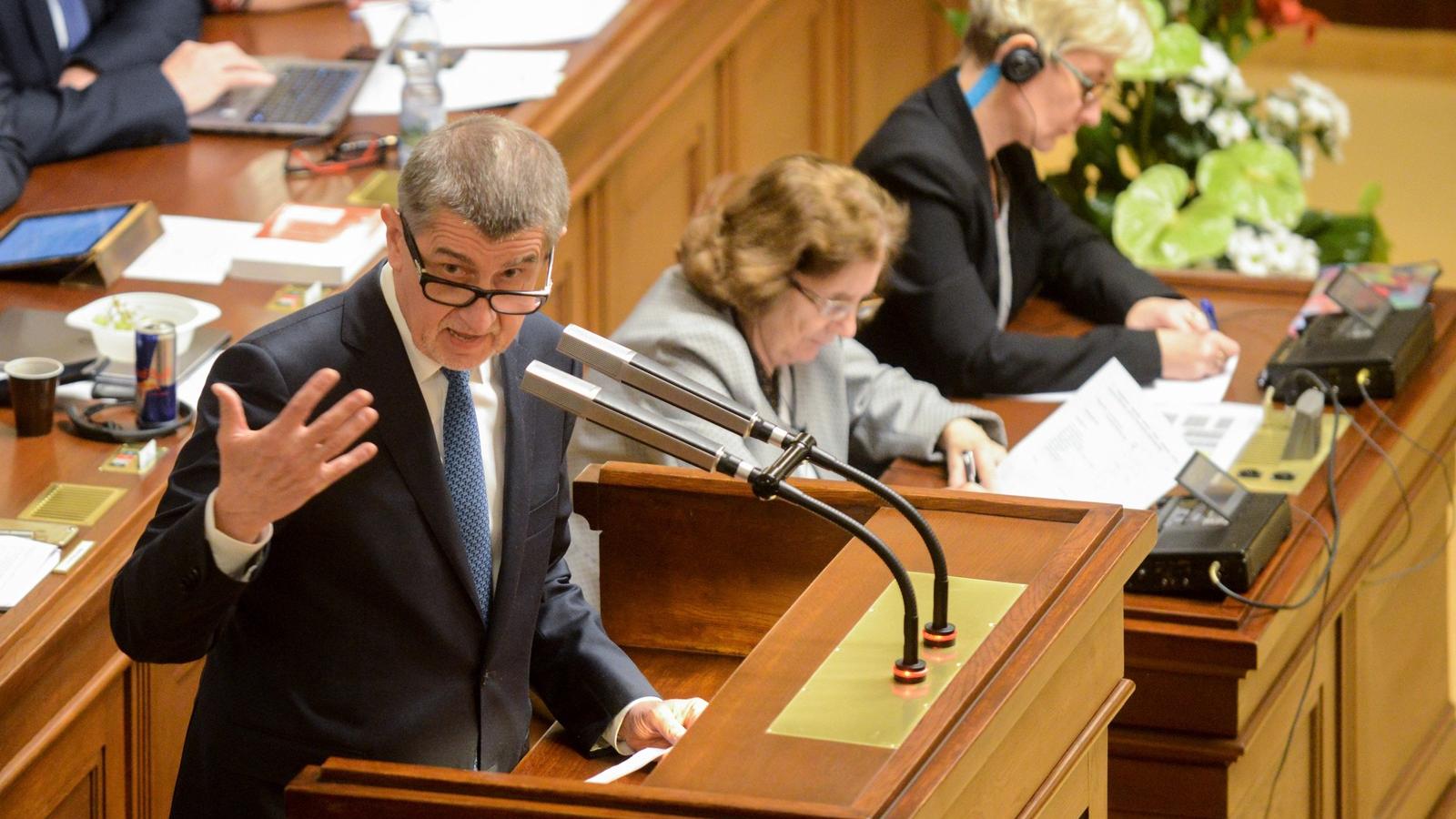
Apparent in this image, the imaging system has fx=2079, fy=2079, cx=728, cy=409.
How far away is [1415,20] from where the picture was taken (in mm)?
7914

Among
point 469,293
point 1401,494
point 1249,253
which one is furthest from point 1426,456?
point 469,293

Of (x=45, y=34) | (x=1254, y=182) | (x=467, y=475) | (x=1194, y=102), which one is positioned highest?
(x=467, y=475)

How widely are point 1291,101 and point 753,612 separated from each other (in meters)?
2.91

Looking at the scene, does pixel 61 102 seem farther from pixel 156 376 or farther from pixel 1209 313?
pixel 1209 313

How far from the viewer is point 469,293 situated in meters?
1.83

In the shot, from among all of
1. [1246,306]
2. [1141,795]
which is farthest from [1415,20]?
[1141,795]

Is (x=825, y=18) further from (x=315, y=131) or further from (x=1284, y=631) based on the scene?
(x=1284, y=631)

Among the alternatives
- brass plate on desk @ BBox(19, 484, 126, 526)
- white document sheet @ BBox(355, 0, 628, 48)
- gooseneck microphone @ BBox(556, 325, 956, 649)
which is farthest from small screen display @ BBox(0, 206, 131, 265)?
gooseneck microphone @ BBox(556, 325, 956, 649)

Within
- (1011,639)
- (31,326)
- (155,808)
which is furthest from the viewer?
(31,326)

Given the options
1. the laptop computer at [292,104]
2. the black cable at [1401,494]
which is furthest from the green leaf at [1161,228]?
the laptop computer at [292,104]

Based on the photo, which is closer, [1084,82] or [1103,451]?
[1103,451]

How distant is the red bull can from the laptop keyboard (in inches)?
49.7

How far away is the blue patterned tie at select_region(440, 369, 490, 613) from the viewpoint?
197cm

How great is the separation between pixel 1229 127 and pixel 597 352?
3145mm
